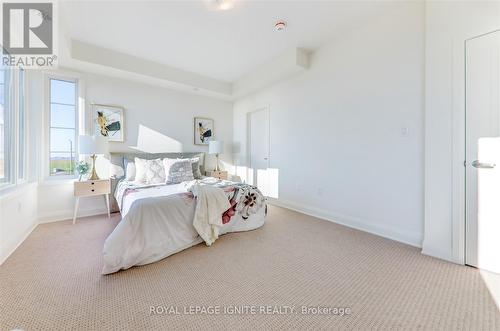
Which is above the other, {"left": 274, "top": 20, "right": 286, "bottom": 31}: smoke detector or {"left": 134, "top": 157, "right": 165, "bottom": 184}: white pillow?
{"left": 274, "top": 20, "right": 286, "bottom": 31}: smoke detector

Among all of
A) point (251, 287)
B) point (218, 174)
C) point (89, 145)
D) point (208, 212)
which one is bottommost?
point (251, 287)

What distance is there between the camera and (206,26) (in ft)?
9.03

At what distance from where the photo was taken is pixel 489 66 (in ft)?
5.88

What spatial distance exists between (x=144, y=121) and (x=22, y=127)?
1650mm

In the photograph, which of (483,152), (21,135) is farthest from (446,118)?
(21,135)

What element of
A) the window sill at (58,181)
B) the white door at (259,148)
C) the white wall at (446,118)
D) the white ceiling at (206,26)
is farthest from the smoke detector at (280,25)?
the window sill at (58,181)

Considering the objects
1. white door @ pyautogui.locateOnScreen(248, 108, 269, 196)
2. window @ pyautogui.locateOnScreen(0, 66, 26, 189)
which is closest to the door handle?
white door @ pyautogui.locateOnScreen(248, 108, 269, 196)

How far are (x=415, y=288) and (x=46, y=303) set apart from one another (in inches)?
106

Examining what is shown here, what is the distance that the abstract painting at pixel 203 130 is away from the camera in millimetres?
4750

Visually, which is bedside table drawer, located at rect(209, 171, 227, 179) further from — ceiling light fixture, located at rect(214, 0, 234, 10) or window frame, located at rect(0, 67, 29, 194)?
ceiling light fixture, located at rect(214, 0, 234, 10)

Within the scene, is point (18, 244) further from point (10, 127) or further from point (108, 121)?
point (108, 121)

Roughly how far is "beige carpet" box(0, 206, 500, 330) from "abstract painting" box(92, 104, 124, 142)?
1.90 m

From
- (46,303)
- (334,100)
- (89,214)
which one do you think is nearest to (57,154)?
(89,214)

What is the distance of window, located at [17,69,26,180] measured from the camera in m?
2.79
